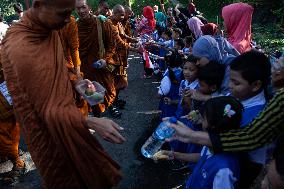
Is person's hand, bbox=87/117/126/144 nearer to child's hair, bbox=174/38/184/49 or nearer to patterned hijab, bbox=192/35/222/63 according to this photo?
patterned hijab, bbox=192/35/222/63

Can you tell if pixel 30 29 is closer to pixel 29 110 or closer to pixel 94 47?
pixel 29 110

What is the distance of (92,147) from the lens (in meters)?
2.04

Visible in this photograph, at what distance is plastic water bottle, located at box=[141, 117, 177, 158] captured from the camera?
2.83 m

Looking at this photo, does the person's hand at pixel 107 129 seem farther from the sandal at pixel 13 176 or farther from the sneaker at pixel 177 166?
the sandal at pixel 13 176

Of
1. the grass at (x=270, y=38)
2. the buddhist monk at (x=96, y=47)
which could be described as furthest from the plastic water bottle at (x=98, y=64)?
the grass at (x=270, y=38)

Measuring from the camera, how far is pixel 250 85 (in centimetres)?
242

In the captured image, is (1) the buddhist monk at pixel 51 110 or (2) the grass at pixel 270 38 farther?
(2) the grass at pixel 270 38

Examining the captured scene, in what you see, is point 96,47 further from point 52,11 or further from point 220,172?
point 220,172

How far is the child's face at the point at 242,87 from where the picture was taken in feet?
7.96

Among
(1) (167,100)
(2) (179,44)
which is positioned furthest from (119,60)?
(1) (167,100)

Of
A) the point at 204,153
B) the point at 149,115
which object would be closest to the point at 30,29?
the point at 204,153

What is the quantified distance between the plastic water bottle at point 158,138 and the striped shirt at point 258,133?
0.34 meters

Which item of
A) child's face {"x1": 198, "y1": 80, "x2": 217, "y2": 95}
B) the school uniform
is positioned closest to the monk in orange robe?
child's face {"x1": 198, "y1": 80, "x2": 217, "y2": 95}

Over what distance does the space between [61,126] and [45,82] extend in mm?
271
